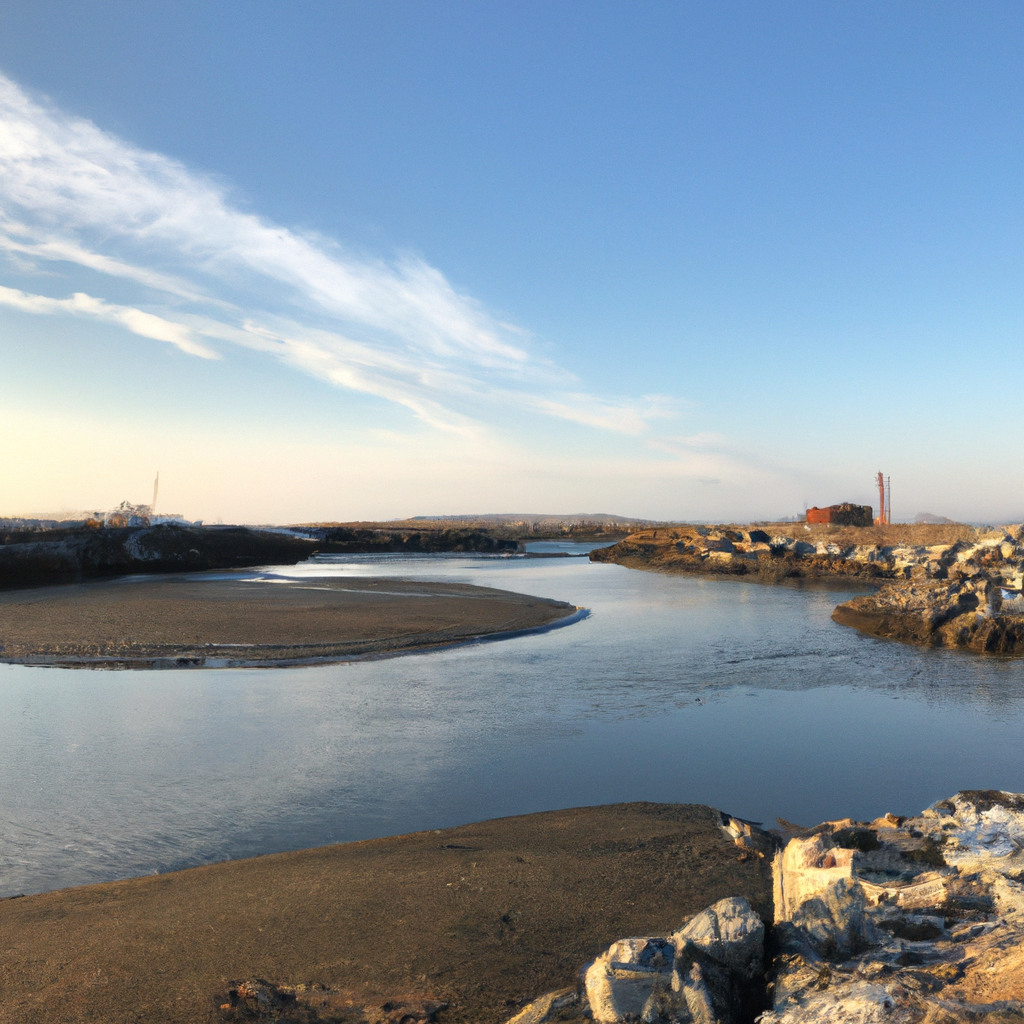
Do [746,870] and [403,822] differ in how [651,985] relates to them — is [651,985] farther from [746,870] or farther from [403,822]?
[403,822]

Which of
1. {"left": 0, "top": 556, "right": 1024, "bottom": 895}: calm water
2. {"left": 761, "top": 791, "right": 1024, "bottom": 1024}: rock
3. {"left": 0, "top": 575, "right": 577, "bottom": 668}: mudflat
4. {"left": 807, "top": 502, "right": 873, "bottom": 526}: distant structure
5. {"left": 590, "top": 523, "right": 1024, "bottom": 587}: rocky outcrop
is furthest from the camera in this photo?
{"left": 807, "top": 502, "right": 873, "bottom": 526}: distant structure

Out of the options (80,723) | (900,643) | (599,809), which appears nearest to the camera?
(599,809)

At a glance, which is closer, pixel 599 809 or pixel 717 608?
pixel 599 809

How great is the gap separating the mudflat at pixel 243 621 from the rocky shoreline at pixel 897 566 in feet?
27.6

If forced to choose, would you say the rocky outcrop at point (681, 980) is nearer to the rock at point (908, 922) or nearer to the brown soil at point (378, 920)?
A: the rock at point (908, 922)

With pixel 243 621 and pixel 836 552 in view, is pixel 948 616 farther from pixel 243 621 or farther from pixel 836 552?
pixel 836 552

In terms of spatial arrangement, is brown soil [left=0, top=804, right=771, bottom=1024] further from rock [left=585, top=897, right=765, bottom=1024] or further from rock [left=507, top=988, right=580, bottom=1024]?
rock [left=585, top=897, right=765, bottom=1024]

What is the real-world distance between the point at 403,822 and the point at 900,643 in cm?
1321

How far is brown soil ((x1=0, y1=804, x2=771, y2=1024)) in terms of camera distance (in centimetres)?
330

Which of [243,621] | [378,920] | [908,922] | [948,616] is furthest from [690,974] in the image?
[243,621]

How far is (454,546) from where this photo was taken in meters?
64.4

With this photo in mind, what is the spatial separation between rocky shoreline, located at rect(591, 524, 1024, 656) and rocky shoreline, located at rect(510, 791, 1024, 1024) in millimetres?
12777

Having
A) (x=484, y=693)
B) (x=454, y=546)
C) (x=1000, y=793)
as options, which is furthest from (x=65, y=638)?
(x=454, y=546)

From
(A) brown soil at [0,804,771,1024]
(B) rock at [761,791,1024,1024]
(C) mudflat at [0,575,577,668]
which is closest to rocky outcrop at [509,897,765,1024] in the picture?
(B) rock at [761,791,1024,1024]
